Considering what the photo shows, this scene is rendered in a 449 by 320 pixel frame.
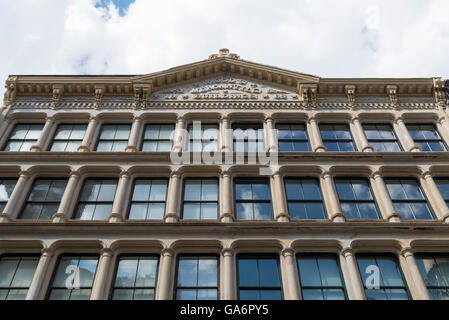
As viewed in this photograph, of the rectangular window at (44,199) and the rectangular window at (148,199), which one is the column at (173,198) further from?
the rectangular window at (44,199)

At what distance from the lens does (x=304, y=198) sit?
56.4 ft

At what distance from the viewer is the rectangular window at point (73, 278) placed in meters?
13.9

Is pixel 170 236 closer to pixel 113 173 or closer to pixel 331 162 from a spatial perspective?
pixel 113 173

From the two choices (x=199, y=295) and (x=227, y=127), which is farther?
(x=227, y=127)

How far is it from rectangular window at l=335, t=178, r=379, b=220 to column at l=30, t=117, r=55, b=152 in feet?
39.6

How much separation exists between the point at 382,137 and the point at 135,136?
10815mm

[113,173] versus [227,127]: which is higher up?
[227,127]

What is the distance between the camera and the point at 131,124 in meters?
21.0

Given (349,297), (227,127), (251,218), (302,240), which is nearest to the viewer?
(349,297)

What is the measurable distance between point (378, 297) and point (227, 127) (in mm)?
9780

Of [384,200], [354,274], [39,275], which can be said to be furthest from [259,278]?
[39,275]

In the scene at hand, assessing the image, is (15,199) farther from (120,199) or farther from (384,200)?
(384,200)

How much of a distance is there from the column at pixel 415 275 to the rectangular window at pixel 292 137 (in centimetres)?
651
